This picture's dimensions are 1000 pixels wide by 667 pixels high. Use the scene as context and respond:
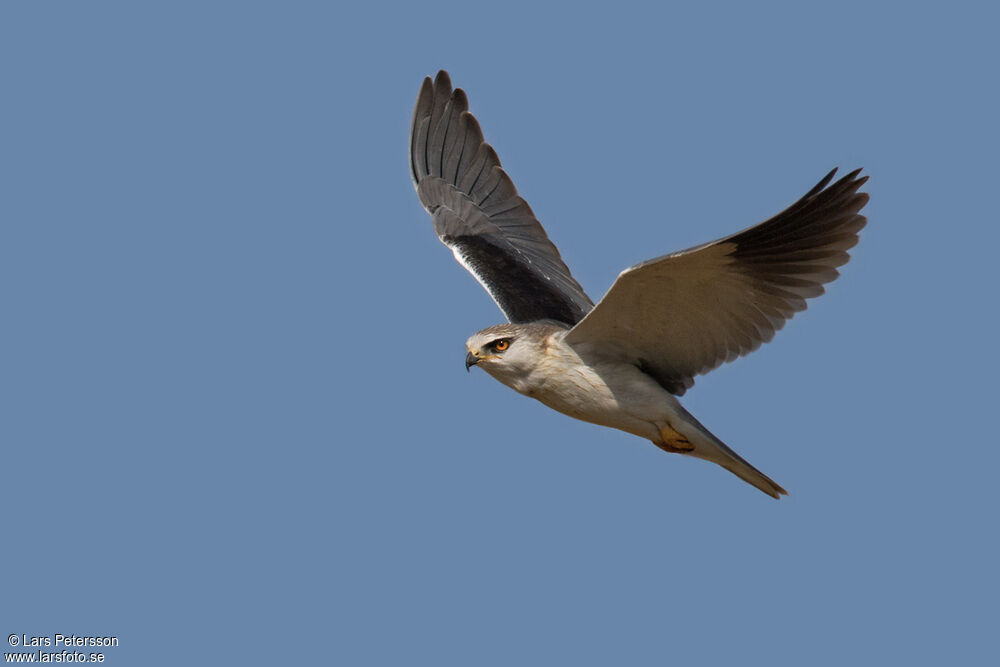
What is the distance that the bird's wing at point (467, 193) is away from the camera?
11758 mm

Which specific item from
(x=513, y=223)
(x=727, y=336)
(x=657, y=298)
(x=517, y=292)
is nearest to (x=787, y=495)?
(x=727, y=336)

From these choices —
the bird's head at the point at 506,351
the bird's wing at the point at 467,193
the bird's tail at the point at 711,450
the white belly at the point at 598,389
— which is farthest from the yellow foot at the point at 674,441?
the bird's wing at the point at 467,193

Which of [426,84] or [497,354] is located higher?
[426,84]

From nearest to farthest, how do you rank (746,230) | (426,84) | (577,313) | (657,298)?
(746,230) → (657,298) → (577,313) → (426,84)

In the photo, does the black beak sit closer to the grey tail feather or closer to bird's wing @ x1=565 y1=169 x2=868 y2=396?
bird's wing @ x1=565 y1=169 x2=868 y2=396

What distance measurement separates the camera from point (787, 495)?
32.2 ft

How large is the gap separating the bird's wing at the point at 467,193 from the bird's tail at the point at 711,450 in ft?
6.79

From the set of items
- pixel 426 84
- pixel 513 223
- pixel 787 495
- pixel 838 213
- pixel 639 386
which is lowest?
pixel 787 495

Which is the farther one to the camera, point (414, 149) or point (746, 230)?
Result: point (414, 149)

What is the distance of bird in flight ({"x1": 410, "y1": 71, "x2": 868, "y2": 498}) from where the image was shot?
875cm

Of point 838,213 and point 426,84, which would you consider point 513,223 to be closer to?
point 426,84

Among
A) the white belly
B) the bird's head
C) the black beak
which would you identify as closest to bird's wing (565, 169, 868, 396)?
the white belly

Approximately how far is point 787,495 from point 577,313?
222cm

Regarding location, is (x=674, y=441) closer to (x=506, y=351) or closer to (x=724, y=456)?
(x=724, y=456)
